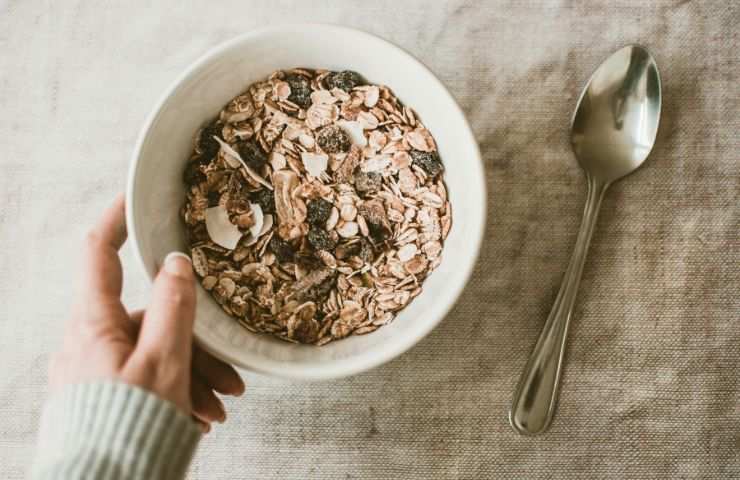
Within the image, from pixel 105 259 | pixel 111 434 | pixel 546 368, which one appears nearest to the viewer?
pixel 111 434

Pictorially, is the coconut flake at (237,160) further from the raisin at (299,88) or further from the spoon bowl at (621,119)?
the spoon bowl at (621,119)

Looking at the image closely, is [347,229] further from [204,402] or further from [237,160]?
[204,402]

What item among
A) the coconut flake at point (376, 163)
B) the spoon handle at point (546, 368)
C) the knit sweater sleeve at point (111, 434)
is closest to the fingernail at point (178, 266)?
the knit sweater sleeve at point (111, 434)

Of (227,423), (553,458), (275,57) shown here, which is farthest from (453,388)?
(275,57)

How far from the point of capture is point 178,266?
0.53 m

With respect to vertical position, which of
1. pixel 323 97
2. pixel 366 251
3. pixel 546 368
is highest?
pixel 323 97

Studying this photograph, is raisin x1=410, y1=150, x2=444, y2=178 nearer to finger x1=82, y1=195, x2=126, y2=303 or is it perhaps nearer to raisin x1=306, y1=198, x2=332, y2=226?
raisin x1=306, y1=198, x2=332, y2=226

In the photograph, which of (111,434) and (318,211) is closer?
(111,434)

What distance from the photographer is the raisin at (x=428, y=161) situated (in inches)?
24.2

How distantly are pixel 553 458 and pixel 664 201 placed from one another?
34 cm

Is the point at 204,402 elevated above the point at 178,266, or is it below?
below

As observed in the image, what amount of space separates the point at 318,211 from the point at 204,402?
0.24 meters

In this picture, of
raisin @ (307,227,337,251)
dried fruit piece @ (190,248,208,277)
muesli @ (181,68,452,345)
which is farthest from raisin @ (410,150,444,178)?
dried fruit piece @ (190,248,208,277)

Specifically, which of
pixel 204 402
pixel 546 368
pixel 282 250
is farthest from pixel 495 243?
pixel 204 402
